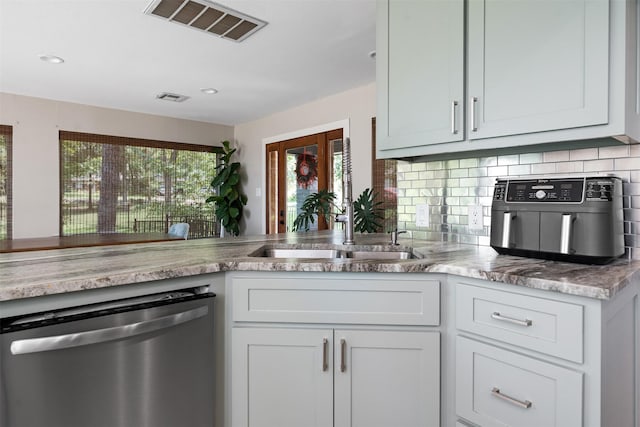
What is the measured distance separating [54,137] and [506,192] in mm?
5006

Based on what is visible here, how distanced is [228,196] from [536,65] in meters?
4.88

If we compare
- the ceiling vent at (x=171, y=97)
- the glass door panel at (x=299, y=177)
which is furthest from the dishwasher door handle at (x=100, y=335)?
the ceiling vent at (x=171, y=97)

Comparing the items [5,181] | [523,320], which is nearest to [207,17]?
[523,320]

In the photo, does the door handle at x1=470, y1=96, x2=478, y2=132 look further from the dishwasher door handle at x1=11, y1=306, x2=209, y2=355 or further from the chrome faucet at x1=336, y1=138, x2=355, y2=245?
the dishwasher door handle at x1=11, y1=306, x2=209, y2=355

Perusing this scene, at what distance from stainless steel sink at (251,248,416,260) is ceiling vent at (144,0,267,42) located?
1.62 meters

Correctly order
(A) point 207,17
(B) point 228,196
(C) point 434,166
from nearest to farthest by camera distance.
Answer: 1. (C) point 434,166
2. (A) point 207,17
3. (B) point 228,196

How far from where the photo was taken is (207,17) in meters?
A: 2.57

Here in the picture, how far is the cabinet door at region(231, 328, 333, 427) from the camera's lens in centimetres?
137

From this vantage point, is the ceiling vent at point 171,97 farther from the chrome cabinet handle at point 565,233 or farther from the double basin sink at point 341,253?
the chrome cabinet handle at point 565,233

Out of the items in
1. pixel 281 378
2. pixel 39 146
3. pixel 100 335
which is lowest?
pixel 281 378

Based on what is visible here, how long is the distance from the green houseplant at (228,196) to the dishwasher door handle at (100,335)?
14.8ft

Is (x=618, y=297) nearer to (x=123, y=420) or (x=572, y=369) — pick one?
(x=572, y=369)

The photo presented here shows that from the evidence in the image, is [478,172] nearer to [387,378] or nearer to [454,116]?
[454,116]

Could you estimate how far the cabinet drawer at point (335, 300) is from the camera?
133cm
